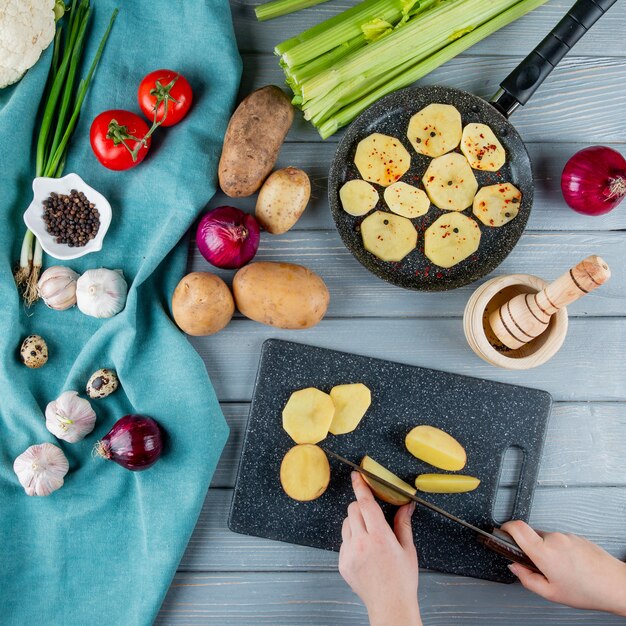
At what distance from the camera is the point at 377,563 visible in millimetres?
992

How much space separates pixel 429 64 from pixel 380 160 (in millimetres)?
176

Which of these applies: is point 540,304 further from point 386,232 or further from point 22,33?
point 22,33

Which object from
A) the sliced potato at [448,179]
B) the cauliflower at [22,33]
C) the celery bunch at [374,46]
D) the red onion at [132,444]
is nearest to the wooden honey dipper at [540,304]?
the sliced potato at [448,179]

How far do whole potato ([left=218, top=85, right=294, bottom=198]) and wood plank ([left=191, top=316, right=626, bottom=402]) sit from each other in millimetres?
244

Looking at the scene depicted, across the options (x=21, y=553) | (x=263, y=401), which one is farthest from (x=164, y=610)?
(x=263, y=401)

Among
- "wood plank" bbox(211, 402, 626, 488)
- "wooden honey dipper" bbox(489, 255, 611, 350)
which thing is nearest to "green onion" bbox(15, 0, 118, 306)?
"wooden honey dipper" bbox(489, 255, 611, 350)

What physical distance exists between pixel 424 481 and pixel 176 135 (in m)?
0.71

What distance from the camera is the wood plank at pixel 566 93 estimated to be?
1091mm

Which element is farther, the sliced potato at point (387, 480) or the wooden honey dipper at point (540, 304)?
the sliced potato at point (387, 480)

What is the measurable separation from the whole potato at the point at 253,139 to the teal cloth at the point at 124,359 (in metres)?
0.05

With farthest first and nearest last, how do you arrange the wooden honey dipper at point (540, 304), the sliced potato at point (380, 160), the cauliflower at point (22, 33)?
the sliced potato at point (380, 160) → the cauliflower at point (22, 33) → the wooden honey dipper at point (540, 304)

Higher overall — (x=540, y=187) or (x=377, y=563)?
(x=540, y=187)

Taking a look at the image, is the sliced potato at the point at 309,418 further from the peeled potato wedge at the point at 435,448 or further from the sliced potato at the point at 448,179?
the sliced potato at the point at 448,179

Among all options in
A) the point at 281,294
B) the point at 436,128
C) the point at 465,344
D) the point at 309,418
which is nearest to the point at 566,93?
the point at 436,128
